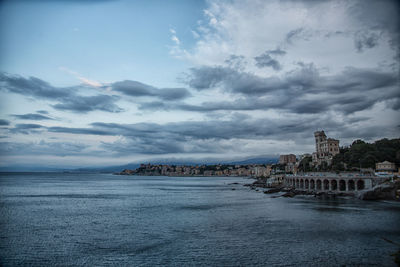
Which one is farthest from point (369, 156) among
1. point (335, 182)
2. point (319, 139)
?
point (319, 139)

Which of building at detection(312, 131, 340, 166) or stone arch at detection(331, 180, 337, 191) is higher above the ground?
building at detection(312, 131, 340, 166)

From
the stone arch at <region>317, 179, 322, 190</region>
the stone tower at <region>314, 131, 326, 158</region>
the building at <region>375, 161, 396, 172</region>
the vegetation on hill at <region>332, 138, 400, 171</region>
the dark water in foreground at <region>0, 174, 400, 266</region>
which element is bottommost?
the dark water in foreground at <region>0, 174, 400, 266</region>

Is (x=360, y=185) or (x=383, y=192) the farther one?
(x=360, y=185)

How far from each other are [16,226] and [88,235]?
39.9 feet

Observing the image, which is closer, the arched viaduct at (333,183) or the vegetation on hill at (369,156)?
the arched viaduct at (333,183)

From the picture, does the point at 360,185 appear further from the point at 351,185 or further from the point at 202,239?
the point at 202,239

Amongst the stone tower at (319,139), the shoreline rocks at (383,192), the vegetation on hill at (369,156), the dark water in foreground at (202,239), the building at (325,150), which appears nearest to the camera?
the dark water in foreground at (202,239)

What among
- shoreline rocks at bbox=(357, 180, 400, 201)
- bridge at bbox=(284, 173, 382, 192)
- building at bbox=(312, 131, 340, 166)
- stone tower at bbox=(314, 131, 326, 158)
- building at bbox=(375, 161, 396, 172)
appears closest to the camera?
shoreline rocks at bbox=(357, 180, 400, 201)

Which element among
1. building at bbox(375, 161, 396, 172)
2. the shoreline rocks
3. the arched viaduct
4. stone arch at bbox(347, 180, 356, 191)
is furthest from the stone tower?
the shoreline rocks

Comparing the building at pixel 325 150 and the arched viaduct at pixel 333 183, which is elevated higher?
the building at pixel 325 150

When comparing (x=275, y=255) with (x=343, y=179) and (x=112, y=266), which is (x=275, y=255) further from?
(x=343, y=179)

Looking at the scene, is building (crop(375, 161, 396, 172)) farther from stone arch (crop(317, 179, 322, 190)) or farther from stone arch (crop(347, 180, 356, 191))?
stone arch (crop(317, 179, 322, 190))

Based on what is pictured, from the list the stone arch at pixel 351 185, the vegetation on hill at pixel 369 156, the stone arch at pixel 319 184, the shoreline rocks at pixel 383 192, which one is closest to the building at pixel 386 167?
the vegetation on hill at pixel 369 156

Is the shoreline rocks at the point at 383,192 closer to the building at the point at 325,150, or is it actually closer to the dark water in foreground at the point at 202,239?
the dark water in foreground at the point at 202,239
